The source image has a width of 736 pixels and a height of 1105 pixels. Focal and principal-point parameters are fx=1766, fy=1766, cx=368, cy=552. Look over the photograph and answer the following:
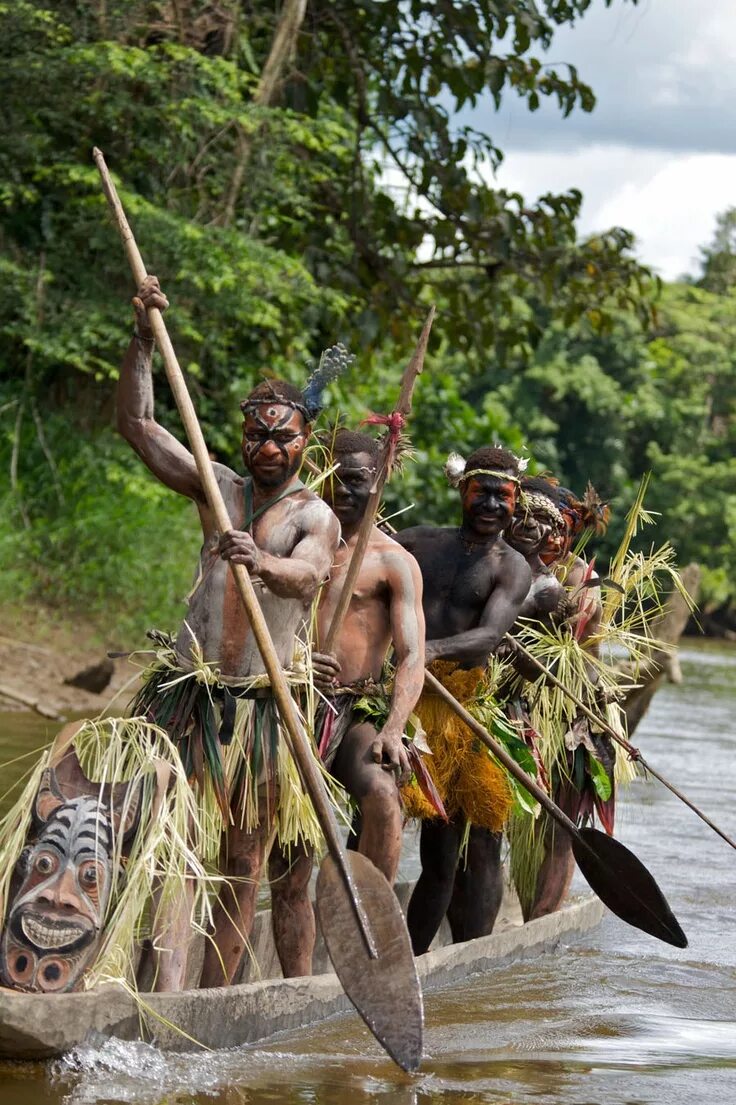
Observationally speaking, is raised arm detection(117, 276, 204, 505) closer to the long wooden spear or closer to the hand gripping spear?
the long wooden spear

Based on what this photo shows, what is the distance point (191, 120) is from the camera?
480 inches

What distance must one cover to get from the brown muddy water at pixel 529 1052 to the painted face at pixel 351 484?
1.52 meters

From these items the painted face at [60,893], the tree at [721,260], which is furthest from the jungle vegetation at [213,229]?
the tree at [721,260]

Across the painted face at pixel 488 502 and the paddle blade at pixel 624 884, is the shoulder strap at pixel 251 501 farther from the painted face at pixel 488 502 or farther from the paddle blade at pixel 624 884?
the paddle blade at pixel 624 884

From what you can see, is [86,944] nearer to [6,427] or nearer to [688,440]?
[6,427]

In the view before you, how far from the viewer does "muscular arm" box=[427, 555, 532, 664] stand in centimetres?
587

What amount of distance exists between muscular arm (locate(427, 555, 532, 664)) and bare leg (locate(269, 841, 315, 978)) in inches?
36.6

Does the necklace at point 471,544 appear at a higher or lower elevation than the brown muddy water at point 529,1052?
higher

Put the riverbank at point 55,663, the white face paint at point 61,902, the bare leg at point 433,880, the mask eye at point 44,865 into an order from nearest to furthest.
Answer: the white face paint at point 61,902 < the mask eye at point 44,865 < the bare leg at point 433,880 < the riverbank at point 55,663

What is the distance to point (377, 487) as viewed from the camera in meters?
5.20

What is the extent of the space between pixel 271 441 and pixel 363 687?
0.90m

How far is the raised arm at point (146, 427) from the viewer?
16.0 ft

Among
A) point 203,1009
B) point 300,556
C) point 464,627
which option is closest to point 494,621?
point 464,627

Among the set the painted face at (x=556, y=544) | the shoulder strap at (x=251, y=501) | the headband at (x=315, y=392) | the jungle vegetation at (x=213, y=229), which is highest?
the jungle vegetation at (x=213, y=229)
